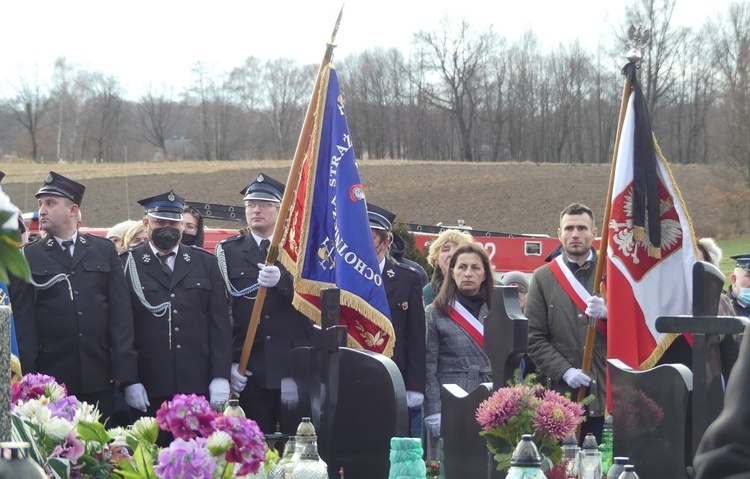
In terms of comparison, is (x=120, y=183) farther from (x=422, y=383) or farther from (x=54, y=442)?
(x=54, y=442)

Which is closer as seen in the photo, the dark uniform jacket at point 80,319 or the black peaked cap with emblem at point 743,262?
the dark uniform jacket at point 80,319

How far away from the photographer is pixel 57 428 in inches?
143

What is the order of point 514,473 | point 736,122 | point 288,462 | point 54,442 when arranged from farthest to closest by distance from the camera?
point 736,122, point 288,462, point 54,442, point 514,473

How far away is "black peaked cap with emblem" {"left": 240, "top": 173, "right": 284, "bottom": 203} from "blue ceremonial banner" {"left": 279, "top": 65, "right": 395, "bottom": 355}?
0.23m

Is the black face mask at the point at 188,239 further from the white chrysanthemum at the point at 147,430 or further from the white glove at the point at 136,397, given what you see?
the white chrysanthemum at the point at 147,430

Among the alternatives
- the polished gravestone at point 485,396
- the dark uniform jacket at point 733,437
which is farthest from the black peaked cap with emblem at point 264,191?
the dark uniform jacket at point 733,437

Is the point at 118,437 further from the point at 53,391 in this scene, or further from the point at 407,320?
the point at 407,320

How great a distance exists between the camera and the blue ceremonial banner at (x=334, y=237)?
6.67 meters

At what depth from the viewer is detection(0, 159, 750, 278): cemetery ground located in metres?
41.4

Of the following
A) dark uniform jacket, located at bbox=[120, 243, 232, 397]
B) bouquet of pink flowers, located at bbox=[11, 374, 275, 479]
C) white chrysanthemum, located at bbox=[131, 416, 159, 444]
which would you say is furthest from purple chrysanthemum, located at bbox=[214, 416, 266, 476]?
dark uniform jacket, located at bbox=[120, 243, 232, 397]

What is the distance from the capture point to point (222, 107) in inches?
3063

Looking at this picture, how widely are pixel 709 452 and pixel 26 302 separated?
5.36 meters

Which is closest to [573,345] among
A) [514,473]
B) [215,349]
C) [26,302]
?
[215,349]

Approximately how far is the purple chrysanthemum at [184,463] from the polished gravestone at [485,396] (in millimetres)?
1449
